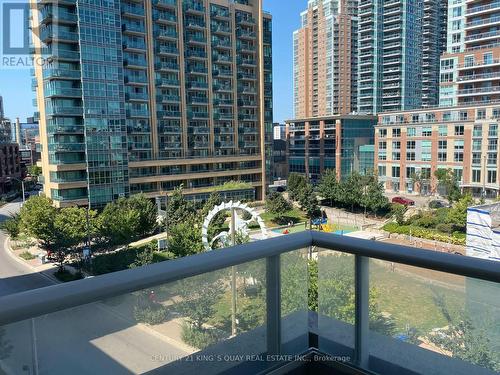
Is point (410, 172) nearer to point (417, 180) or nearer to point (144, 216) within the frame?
point (417, 180)

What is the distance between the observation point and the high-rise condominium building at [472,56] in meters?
24.0

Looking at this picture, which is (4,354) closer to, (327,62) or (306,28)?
(327,62)

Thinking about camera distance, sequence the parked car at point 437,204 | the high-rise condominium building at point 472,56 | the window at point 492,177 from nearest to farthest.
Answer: the parked car at point 437,204 → the window at point 492,177 → the high-rise condominium building at point 472,56

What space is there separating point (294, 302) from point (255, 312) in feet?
0.46

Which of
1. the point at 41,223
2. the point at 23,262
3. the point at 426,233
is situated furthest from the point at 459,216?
the point at 23,262

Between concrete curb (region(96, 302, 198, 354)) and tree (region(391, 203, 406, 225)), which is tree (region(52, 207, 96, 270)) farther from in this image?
concrete curb (region(96, 302, 198, 354))

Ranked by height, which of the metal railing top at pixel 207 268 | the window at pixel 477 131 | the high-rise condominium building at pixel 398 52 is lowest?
the metal railing top at pixel 207 268

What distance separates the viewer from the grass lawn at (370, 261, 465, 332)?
1.03m

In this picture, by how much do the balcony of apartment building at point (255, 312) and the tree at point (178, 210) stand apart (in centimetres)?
1515

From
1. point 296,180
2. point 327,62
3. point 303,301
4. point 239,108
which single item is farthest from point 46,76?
point 327,62

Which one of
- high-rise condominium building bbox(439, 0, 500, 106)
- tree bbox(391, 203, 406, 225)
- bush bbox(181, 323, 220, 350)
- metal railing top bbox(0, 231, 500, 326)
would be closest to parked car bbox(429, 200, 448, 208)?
tree bbox(391, 203, 406, 225)

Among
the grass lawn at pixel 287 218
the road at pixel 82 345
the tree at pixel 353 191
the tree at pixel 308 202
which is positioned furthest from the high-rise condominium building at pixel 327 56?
the road at pixel 82 345

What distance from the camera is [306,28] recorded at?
43.2 meters

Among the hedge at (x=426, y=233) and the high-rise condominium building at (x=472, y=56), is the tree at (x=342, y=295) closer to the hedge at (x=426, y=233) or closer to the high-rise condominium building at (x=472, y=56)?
the hedge at (x=426, y=233)
